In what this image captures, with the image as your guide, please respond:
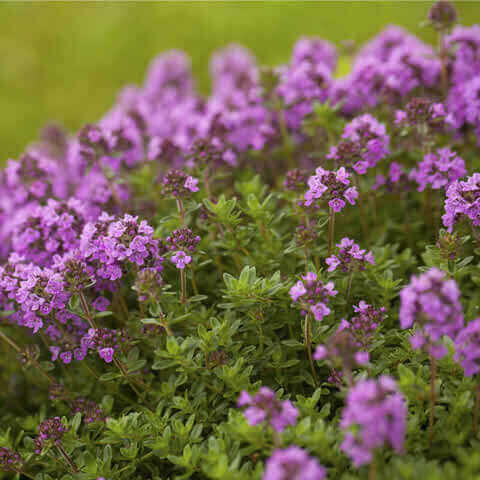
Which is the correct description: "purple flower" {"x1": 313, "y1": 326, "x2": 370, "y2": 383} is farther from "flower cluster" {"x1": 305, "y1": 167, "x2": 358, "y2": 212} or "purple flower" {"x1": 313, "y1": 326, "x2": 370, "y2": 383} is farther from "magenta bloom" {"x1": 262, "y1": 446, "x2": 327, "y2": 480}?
"flower cluster" {"x1": 305, "y1": 167, "x2": 358, "y2": 212}

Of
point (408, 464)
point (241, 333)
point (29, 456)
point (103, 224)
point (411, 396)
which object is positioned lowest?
point (29, 456)

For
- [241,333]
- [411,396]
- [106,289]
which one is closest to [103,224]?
[106,289]

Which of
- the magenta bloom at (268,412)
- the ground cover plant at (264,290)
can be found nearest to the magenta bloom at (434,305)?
the ground cover plant at (264,290)

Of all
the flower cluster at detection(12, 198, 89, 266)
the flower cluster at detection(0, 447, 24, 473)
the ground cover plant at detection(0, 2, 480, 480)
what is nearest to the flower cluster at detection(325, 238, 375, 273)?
the ground cover plant at detection(0, 2, 480, 480)

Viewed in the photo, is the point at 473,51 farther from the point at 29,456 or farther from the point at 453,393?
the point at 29,456

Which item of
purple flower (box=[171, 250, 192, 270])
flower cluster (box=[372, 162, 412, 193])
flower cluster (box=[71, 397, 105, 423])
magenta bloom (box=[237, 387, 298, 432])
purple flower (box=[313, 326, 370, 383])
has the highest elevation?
flower cluster (box=[372, 162, 412, 193])

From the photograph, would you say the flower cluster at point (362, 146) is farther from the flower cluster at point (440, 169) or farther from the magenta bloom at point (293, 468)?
the magenta bloom at point (293, 468)
